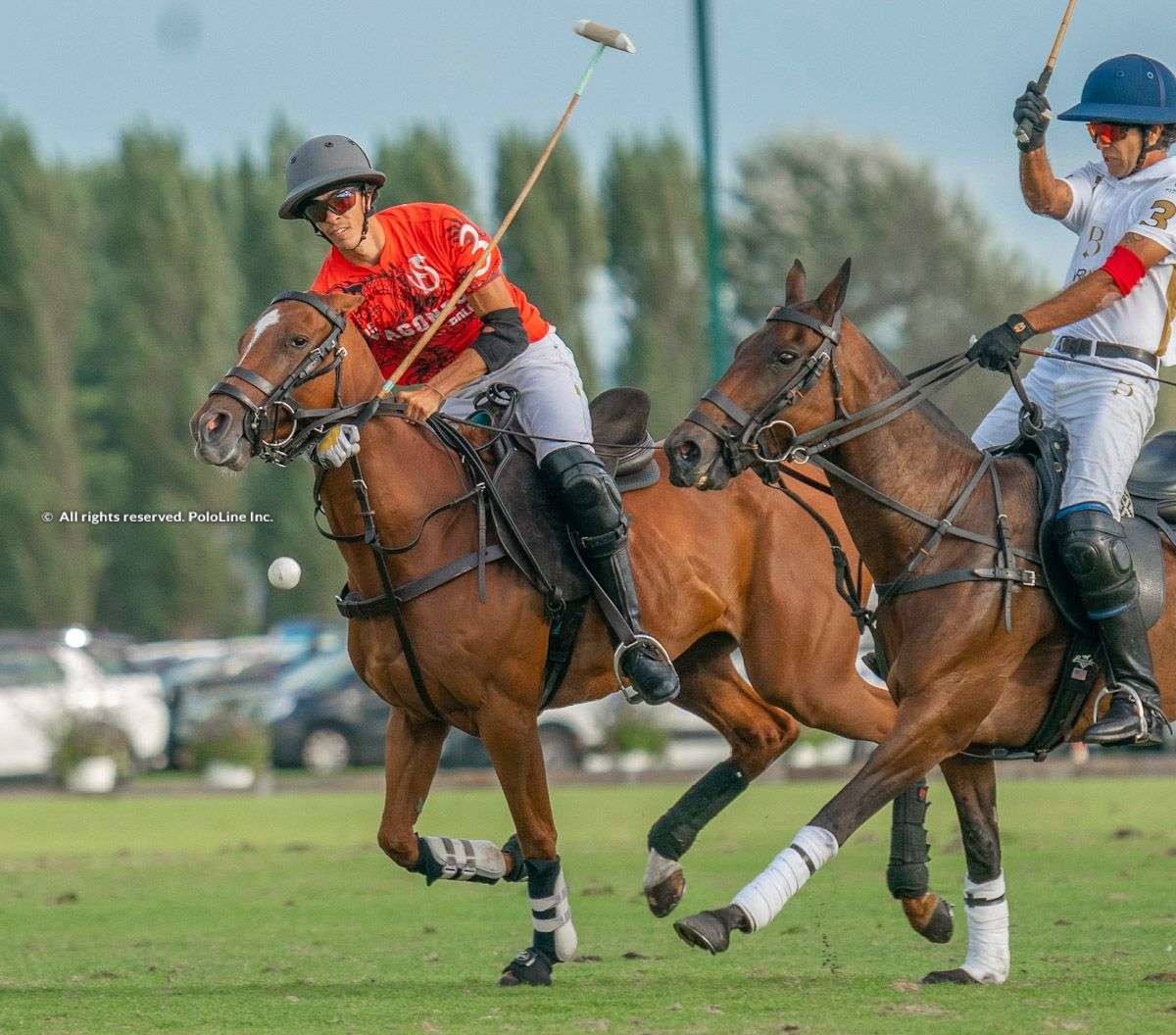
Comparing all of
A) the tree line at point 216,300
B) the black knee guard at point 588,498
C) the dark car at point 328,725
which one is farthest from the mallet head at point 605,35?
the tree line at point 216,300

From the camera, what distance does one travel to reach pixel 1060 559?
7922 mm

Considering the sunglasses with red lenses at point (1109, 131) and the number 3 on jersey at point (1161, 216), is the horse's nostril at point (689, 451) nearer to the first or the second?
the number 3 on jersey at point (1161, 216)

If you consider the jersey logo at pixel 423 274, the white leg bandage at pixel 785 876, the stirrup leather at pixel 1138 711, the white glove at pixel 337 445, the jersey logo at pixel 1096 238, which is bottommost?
the white leg bandage at pixel 785 876

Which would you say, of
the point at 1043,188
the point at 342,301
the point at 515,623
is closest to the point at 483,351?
the point at 342,301

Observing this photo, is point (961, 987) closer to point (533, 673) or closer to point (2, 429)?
point (533, 673)

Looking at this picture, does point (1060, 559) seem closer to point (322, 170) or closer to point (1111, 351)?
point (1111, 351)

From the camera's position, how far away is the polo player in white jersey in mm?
7812

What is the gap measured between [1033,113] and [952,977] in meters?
3.29

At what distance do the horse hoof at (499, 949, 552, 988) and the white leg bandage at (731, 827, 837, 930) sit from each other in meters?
1.82

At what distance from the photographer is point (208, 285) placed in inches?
2124

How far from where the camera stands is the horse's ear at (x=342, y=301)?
8.22 m

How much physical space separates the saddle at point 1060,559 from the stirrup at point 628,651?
1.60m

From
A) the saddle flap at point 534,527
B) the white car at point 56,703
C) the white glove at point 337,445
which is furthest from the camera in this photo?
the white car at point 56,703

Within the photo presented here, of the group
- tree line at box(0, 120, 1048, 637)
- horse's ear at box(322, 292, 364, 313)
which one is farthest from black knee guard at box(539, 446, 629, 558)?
tree line at box(0, 120, 1048, 637)
